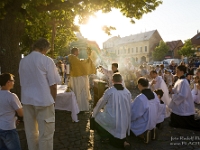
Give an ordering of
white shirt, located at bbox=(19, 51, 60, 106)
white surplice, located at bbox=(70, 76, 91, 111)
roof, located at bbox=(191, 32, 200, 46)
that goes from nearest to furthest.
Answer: white shirt, located at bbox=(19, 51, 60, 106) → white surplice, located at bbox=(70, 76, 91, 111) → roof, located at bbox=(191, 32, 200, 46)

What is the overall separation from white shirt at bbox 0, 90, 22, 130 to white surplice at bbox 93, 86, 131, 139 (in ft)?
6.31

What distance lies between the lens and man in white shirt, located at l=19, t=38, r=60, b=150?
9.85 feet

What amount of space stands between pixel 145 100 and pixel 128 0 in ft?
15.1

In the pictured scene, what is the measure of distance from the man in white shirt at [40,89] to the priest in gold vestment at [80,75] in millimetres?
3522

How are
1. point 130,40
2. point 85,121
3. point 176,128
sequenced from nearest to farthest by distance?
point 176,128
point 85,121
point 130,40

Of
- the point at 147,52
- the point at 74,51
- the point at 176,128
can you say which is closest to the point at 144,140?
the point at 176,128

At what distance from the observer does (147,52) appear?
61219 millimetres

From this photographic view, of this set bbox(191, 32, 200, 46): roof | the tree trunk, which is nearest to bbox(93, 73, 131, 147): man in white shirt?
the tree trunk

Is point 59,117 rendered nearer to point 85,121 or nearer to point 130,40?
point 85,121

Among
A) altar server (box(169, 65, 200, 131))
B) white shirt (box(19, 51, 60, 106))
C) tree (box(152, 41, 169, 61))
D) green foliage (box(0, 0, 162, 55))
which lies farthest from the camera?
tree (box(152, 41, 169, 61))

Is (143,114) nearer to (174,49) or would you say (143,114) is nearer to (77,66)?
(77,66)

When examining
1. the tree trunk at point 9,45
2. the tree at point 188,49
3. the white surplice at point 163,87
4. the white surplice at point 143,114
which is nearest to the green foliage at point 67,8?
the tree trunk at point 9,45

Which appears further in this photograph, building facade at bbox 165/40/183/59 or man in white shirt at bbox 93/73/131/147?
building facade at bbox 165/40/183/59

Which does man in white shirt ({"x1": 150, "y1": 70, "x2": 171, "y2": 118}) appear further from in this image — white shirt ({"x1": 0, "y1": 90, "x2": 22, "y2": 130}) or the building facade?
the building facade
